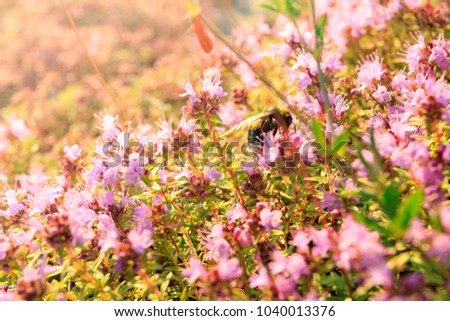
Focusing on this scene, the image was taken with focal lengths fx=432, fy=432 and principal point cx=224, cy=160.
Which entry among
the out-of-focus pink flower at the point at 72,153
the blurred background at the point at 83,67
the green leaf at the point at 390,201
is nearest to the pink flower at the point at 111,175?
the out-of-focus pink flower at the point at 72,153

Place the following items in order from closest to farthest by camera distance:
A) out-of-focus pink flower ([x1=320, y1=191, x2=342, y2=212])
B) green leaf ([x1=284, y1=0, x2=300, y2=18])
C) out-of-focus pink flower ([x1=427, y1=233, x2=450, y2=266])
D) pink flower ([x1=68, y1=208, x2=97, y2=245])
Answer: out-of-focus pink flower ([x1=427, y1=233, x2=450, y2=266]), pink flower ([x1=68, y1=208, x2=97, y2=245]), out-of-focus pink flower ([x1=320, y1=191, x2=342, y2=212]), green leaf ([x1=284, y1=0, x2=300, y2=18])

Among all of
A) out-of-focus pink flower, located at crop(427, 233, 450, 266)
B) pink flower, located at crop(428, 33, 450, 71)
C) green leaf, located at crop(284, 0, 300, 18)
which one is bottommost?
out-of-focus pink flower, located at crop(427, 233, 450, 266)

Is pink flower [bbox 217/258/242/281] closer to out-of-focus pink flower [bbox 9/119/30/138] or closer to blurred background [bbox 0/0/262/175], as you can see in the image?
blurred background [bbox 0/0/262/175]

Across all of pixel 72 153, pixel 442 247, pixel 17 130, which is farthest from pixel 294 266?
pixel 17 130

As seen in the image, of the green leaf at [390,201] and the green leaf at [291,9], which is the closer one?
the green leaf at [390,201]

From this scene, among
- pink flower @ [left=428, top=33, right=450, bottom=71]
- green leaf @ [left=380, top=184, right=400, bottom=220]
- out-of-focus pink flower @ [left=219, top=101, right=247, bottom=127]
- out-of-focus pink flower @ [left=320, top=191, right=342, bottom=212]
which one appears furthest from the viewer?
out-of-focus pink flower @ [left=219, top=101, right=247, bottom=127]

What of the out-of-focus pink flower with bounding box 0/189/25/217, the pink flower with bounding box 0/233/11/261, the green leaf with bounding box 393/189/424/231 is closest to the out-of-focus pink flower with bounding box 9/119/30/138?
the out-of-focus pink flower with bounding box 0/189/25/217

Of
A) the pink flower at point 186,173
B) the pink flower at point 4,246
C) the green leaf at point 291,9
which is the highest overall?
the green leaf at point 291,9

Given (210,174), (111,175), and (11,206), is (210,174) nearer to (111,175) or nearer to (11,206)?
(111,175)

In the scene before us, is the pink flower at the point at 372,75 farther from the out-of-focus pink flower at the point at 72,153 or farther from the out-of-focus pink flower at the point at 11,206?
the out-of-focus pink flower at the point at 11,206
